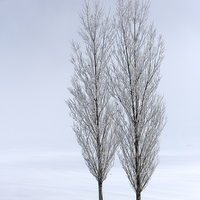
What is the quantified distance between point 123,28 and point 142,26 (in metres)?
0.62

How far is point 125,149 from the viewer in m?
7.80

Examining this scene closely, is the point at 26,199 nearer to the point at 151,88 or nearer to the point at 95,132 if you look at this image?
the point at 95,132

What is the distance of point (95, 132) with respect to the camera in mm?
9328

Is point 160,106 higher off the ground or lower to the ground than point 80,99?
lower

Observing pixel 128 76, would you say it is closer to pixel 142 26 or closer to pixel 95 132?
pixel 142 26

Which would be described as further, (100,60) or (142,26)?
(100,60)

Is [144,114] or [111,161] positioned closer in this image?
[144,114]

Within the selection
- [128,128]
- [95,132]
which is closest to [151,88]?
[128,128]

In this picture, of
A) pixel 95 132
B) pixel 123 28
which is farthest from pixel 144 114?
pixel 123 28

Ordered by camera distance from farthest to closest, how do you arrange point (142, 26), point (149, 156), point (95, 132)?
1. point (95, 132)
2. point (142, 26)
3. point (149, 156)

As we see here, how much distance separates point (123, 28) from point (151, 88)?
227cm

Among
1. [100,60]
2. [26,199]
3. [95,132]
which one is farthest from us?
[26,199]

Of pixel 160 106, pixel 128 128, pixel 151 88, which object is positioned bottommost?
pixel 128 128

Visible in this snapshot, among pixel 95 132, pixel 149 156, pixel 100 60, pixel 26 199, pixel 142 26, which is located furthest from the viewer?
pixel 26 199
